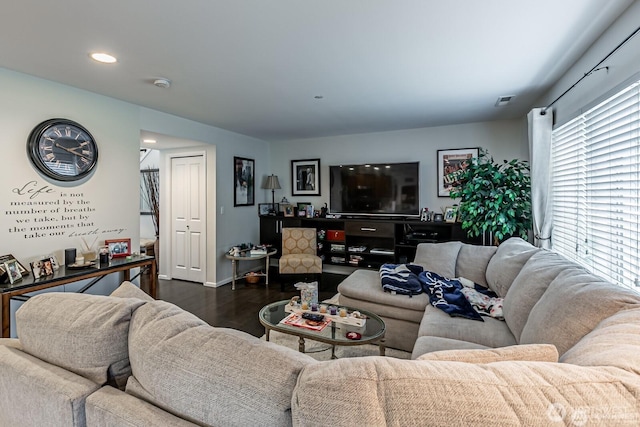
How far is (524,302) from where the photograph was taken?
196cm

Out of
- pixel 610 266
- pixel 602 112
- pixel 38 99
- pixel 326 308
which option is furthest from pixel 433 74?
pixel 38 99

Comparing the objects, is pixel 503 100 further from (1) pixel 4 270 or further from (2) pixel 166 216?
(2) pixel 166 216

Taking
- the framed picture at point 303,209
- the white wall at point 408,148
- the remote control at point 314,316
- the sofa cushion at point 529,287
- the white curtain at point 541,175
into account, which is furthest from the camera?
the framed picture at point 303,209

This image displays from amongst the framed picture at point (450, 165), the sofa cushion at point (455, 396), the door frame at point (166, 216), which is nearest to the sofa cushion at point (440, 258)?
the framed picture at point (450, 165)

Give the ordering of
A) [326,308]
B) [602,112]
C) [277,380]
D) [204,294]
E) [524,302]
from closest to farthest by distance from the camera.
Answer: [277,380]
[524,302]
[602,112]
[326,308]
[204,294]

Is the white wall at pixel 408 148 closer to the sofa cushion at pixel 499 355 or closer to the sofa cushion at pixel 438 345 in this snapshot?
the sofa cushion at pixel 438 345

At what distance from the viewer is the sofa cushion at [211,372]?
700mm

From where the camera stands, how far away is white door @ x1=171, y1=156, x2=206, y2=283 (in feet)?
15.8

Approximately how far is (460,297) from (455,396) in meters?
2.12

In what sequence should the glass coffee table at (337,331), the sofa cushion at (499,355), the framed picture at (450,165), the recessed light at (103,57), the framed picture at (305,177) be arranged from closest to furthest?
1. the sofa cushion at (499,355)
2. the glass coffee table at (337,331)
3. the recessed light at (103,57)
4. the framed picture at (450,165)
5. the framed picture at (305,177)

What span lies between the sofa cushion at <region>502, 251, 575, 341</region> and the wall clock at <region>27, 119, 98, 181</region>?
375 cm

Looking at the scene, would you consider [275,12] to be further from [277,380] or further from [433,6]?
[277,380]

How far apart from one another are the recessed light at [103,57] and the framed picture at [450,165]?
4.01m

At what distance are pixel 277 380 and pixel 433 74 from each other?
2671 mm
